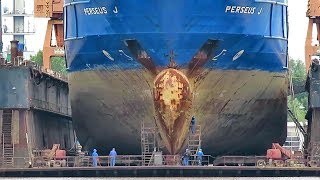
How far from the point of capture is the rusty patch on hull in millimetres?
64062

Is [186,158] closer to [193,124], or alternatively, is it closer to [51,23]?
[193,124]

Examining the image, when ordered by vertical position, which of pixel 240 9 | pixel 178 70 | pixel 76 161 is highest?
pixel 240 9

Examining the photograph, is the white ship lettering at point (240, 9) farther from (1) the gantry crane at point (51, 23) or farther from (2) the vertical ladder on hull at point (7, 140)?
(1) the gantry crane at point (51, 23)

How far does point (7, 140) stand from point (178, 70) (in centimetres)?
793

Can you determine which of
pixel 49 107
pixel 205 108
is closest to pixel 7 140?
pixel 205 108

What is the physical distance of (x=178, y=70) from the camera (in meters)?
64.3

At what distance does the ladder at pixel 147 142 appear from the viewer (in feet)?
212

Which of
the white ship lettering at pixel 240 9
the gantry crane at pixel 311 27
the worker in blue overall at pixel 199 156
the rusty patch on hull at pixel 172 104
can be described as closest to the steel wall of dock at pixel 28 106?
the rusty patch on hull at pixel 172 104

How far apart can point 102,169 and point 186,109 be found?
4565 millimetres

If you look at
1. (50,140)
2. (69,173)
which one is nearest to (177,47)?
(69,173)

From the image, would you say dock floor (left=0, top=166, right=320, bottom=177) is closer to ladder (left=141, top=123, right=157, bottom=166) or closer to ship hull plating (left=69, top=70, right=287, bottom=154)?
ladder (left=141, top=123, right=157, bottom=166)

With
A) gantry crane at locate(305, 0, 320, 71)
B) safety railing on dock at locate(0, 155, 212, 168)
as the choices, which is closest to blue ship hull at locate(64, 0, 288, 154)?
safety railing on dock at locate(0, 155, 212, 168)

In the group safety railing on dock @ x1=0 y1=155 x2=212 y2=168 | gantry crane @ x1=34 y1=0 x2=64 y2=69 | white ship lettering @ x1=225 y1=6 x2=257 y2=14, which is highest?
gantry crane @ x1=34 y1=0 x2=64 y2=69

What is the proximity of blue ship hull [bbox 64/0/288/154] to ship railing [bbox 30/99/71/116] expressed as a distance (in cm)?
214
